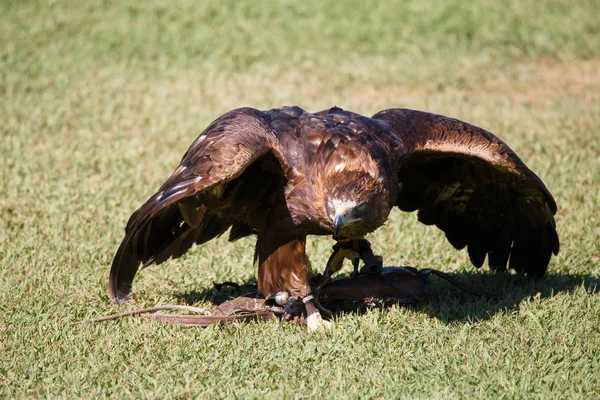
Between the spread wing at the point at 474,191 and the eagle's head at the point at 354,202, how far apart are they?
40 centimetres

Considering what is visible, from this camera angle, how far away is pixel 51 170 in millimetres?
8641

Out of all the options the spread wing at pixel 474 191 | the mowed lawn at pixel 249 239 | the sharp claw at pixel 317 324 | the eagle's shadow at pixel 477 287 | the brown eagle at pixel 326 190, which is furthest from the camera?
the eagle's shadow at pixel 477 287

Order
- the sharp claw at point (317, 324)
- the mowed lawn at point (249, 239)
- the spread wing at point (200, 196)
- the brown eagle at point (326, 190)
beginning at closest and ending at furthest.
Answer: the mowed lawn at point (249, 239) → the spread wing at point (200, 196) → the brown eagle at point (326, 190) → the sharp claw at point (317, 324)

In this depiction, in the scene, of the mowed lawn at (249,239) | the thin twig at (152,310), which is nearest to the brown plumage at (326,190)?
the thin twig at (152,310)

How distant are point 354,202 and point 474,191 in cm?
147

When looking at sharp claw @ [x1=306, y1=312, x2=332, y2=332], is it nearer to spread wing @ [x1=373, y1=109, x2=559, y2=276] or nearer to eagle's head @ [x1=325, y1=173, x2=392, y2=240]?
eagle's head @ [x1=325, y1=173, x2=392, y2=240]

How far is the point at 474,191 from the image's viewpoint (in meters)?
6.12

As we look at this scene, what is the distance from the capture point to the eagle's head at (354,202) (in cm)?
497

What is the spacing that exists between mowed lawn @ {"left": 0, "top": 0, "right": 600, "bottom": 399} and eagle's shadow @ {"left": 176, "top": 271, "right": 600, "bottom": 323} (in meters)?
0.02

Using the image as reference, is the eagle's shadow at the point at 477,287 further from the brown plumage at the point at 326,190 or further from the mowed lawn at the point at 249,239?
the brown plumage at the point at 326,190

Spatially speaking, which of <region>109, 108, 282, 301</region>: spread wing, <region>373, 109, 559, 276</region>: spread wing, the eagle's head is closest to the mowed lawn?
<region>373, 109, 559, 276</region>: spread wing

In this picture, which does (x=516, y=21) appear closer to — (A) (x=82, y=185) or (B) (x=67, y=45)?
(B) (x=67, y=45)

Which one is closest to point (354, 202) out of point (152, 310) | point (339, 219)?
point (339, 219)

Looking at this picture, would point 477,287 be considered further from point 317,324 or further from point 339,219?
point 339,219
